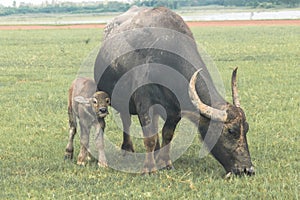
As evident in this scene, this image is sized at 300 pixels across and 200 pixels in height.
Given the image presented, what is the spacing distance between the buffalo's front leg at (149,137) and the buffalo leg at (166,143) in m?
0.13

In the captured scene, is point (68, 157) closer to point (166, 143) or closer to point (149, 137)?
point (149, 137)

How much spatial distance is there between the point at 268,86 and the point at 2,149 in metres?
8.05

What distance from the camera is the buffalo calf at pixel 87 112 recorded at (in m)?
7.82

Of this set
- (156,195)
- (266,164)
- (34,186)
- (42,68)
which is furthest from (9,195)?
(42,68)

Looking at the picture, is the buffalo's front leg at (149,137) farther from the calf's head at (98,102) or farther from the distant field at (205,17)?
the distant field at (205,17)

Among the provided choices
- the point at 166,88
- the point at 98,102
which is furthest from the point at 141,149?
the point at 166,88

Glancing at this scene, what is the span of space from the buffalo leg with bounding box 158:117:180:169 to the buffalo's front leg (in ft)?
0.43

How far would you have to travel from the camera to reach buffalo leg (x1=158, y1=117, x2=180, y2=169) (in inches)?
305

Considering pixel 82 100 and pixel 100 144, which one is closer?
pixel 82 100

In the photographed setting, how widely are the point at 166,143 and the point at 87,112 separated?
1175 mm

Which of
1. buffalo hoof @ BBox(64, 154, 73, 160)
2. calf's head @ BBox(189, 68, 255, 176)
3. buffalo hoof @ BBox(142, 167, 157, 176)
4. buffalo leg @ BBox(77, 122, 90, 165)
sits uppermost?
calf's head @ BBox(189, 68, 255, 176)

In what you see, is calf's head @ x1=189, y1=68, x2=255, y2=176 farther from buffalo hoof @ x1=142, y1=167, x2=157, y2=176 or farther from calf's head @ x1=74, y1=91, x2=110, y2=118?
calf's head @ x1=74, y1=91, x2=110, y2=118

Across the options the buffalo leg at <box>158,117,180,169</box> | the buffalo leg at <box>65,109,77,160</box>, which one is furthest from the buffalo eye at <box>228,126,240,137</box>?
the buffalo leg at <box>65,109,77,160</box>

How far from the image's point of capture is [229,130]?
6.86 meters
